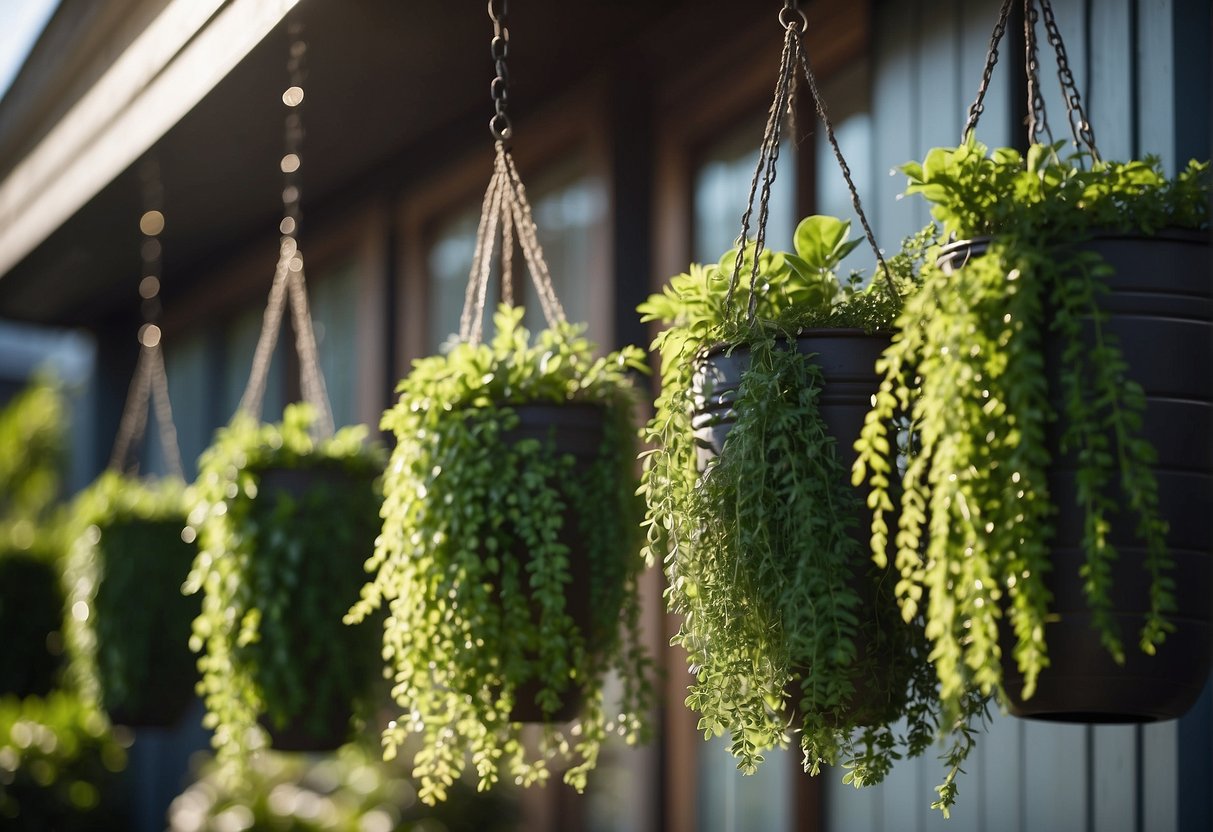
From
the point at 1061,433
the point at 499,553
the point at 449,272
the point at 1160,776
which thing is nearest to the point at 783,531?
the point at 1061,433

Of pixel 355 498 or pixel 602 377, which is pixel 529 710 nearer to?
pixel 602 377

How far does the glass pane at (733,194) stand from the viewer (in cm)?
315

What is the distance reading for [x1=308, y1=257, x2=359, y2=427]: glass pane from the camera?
4855 millimetres

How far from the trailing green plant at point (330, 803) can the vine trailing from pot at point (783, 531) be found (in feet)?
7.99

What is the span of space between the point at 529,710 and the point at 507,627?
0.14 metres

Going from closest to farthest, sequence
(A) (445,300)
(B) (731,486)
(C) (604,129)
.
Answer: (B) (731,486) → (C) (604,129) → (A) (445,300)

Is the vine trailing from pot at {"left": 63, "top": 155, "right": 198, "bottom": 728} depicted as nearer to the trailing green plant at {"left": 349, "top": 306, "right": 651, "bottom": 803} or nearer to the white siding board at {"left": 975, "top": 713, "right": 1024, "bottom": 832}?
the trailing green plant at {"left": 349, "top": 306, "right": 651, "bottom": 803}

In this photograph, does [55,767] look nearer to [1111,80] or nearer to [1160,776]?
[1160,776]

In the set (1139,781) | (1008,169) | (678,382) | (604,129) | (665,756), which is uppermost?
(604,129)

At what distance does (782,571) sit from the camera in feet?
5.05

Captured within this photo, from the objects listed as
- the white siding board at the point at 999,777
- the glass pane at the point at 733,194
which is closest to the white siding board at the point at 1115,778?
the white siding board at the point at 999,777

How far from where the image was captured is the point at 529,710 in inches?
78.2

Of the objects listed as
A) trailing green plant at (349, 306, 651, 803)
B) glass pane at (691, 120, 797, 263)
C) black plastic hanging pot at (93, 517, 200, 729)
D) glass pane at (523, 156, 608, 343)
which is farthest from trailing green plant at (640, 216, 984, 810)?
glass pane at (523, 156, 608, 343)

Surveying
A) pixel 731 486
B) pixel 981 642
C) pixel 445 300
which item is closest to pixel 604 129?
pixel 445 300
